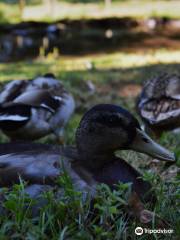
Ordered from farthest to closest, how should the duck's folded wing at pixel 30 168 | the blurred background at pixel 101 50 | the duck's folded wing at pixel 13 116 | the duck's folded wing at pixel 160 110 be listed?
the duck's folded wing at pixel 160 110, the blurred background at pixel 101 50, the duck's folded wing at pixel 13 116, the duck's folded wing at pixel 30 168

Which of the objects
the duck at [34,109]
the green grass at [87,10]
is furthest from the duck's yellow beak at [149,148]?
the green grass at [87,10]

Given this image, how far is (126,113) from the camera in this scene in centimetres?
340

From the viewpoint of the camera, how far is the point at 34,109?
559 centimetres

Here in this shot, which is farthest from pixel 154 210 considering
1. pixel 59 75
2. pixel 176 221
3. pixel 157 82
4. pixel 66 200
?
pixel 59 75

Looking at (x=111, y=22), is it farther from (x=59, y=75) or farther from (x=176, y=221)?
(x=176, y=221)

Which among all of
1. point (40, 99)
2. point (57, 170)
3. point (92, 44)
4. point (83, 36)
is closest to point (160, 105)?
point (40, 99)

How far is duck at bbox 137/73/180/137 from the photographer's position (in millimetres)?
5750

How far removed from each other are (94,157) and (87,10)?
21130 millimetres

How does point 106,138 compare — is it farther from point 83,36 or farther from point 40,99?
point 83,36

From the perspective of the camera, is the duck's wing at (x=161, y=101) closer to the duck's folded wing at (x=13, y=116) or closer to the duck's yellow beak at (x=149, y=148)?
the duck's folded wing at (x=13, y=116)

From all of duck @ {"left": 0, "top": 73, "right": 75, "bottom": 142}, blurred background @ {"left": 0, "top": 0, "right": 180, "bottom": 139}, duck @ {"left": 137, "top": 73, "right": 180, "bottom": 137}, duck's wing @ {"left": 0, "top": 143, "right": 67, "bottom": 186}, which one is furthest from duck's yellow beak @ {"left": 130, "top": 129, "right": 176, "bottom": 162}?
blurred background @ {"left": 0, "top": 0, "right": 180, "bottom": 139}

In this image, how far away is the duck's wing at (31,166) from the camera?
3.13 meters

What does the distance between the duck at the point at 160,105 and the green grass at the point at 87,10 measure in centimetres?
1549

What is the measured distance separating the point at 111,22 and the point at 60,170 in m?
18.0
